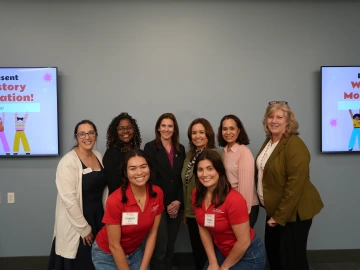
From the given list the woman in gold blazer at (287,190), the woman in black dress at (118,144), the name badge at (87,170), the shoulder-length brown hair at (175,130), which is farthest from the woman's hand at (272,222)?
the name badge at (87,170)

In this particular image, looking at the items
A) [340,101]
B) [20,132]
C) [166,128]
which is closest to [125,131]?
[166,128]

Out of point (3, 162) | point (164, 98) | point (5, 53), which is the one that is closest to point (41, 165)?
point (3, 162)

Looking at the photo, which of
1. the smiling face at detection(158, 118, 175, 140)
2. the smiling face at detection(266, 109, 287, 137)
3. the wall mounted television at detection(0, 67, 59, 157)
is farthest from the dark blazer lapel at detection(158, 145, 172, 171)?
the wall mounted television at detection(0, 67, 59, 157)

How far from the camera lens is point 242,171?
218cm

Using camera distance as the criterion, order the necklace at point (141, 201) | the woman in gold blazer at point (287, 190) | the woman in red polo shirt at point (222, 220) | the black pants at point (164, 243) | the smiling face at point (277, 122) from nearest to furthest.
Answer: the woman in red polo shirt at point (222, 220) → the necklace at point (141, 201) → the woman in gold blazer at point (287, 190) → the smiling face at point (277, 122) → the black pants at point (164, 243)

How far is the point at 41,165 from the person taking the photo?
2.90 m

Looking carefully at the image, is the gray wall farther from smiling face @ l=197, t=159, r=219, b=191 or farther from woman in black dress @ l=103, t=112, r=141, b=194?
smiling face @ l=197, t=159, r=219, b=191

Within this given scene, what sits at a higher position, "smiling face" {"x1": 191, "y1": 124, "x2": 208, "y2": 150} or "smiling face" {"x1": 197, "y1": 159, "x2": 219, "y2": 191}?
"smiling face" {"x1": 191, "y1": 124, "x2": 208, "y2": 150}

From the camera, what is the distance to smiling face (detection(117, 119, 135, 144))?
2387mm

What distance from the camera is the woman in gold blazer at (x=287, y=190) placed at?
1.98m

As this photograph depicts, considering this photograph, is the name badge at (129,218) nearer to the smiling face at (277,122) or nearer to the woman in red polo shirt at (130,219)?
the woman in red polo shirt at (130,219)

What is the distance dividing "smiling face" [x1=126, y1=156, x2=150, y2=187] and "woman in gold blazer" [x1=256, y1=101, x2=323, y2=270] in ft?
3.01

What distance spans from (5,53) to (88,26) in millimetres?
870

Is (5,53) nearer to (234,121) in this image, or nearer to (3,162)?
(3,162)
